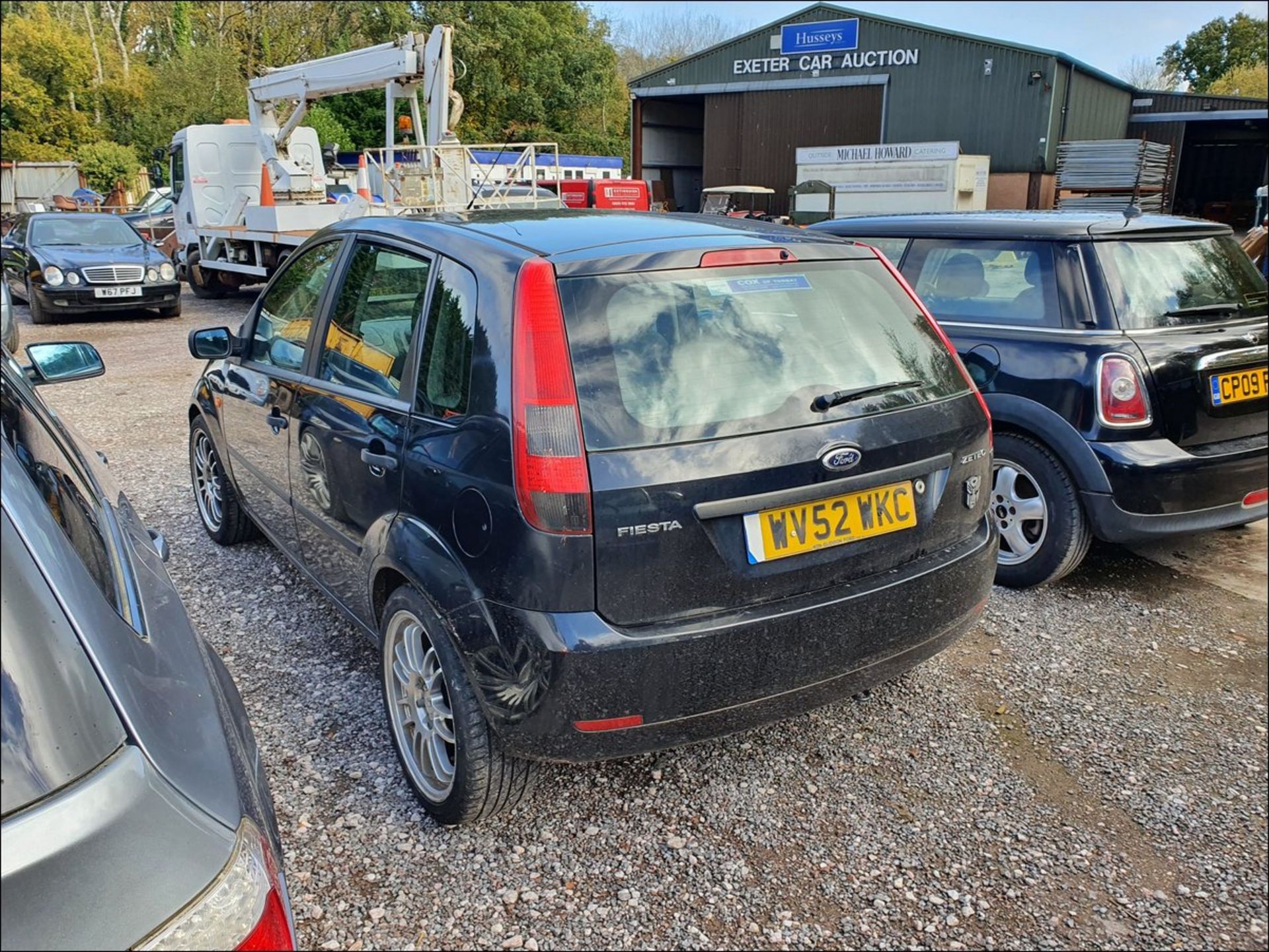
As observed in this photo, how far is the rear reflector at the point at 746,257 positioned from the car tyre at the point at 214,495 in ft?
9.54

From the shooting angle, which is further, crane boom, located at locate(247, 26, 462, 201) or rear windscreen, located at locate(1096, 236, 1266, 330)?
crane boom, located at locate(247, 26, 462, 201)

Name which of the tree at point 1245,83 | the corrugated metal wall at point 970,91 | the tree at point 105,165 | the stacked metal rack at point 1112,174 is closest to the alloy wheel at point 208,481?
the stacked metal rack at point 1112,174

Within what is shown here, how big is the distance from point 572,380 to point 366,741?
1583 mm

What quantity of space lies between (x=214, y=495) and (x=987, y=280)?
4027 millimetres

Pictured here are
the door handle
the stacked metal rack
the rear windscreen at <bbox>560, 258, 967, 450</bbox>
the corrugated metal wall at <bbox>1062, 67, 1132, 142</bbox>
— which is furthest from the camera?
the corrugated metal wall at <bbox>1062, 67, 1132, 142</bbox>

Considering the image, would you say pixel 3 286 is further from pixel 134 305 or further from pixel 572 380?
pixel 572 380

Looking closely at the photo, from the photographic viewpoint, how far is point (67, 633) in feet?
4.38

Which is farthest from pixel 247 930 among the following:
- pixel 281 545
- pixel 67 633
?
pixel 281 545

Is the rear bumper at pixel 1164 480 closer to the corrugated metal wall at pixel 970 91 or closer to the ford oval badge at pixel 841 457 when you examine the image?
the ford oval badge at pixel 841 457

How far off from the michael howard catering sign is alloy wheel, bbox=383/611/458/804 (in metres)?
25.4

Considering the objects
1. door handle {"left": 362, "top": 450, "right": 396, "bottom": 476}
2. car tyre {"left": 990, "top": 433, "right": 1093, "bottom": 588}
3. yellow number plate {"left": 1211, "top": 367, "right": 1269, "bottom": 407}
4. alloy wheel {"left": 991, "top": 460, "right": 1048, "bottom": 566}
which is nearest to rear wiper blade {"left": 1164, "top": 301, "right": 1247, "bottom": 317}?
yellow number plate {"left": 1211, "top": 367, "right": 1269, "bottom": 407}

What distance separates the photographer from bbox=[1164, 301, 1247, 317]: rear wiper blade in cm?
435

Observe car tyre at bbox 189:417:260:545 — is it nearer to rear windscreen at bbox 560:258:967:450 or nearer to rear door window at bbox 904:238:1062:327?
rear windscreen at bbox 560:258:967:450

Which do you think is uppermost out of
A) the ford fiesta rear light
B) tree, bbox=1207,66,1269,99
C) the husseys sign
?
tree, bbox=1207,66,1269,99
